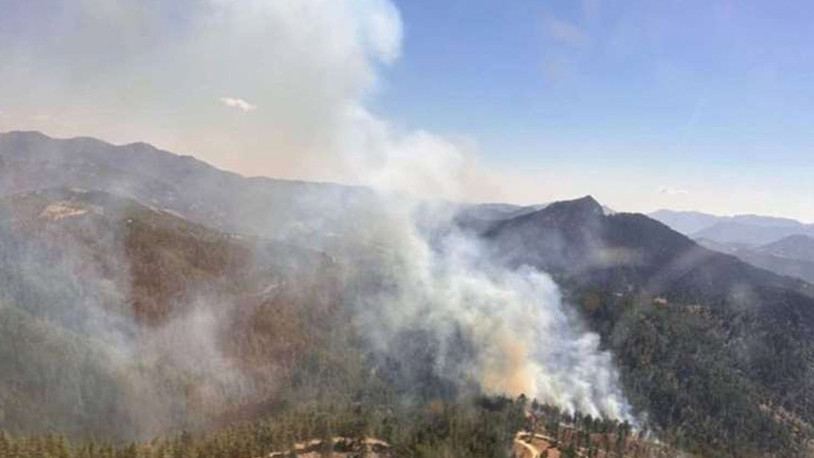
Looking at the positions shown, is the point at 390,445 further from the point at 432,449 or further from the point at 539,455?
the point at 539,455

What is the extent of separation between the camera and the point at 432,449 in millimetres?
178875

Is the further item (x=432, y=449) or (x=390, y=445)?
(x=390, y=445)

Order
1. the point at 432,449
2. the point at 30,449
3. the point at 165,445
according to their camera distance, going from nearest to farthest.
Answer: the point at 30,449 < the point at 432,449 < the point at 165,445

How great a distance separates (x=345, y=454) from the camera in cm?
18975

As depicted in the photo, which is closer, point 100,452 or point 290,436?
point 100,452

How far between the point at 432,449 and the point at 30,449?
4129 inches

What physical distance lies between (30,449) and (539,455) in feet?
462

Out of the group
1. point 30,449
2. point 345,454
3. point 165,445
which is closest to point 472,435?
point 345,454

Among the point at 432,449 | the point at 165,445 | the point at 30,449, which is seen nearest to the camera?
the point at 30,449

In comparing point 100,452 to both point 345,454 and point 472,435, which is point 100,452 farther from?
point 472,435

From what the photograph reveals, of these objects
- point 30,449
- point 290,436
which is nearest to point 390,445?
point 290,436

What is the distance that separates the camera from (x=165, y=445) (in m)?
194

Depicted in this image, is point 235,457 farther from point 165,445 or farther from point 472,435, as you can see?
point 472,435

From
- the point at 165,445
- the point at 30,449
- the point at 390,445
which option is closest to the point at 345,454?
the point at 390,445
